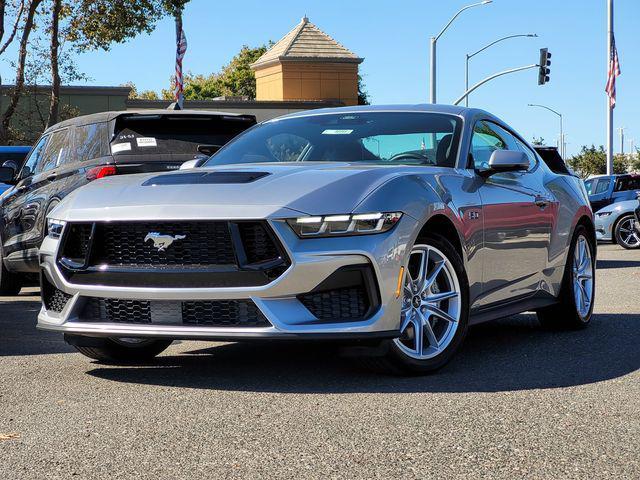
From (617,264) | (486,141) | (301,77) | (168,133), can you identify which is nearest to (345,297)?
(486,141)

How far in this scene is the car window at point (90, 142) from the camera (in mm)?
10133

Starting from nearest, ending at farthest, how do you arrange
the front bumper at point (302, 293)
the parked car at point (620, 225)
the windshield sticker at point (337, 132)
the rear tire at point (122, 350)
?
the front bumper at point (302, 293)
the rear tire at point (122, 350)
the windshield sticker at point (337, 132)
the parked car at point (620, 225)

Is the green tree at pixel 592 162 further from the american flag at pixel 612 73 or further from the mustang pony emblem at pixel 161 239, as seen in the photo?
the mustang pony emblem at pixel 161 239

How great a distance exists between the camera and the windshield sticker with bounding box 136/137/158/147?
1008 centimetres

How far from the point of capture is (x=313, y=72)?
4588 cm

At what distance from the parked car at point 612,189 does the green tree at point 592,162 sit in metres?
58.7

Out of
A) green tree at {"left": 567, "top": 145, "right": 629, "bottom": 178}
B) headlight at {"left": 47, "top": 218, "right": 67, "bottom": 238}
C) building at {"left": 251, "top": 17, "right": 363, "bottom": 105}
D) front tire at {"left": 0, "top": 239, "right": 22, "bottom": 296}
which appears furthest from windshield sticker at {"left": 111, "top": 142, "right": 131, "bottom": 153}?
green tree at {"left": 567, "top": 145, "right": 629, "bottom": 178}

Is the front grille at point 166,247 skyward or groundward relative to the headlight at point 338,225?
groundward

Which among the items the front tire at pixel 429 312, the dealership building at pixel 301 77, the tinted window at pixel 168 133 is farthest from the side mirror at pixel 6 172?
the dealership building at pixel 301 77

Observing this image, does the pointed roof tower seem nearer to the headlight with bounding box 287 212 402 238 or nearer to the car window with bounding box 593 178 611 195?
the car window with bounding box 593 178 611 195

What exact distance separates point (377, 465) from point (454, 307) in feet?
7.38

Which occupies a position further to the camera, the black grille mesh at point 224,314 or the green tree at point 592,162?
the green tree at point 592,162

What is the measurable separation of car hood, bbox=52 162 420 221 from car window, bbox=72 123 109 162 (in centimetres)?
393

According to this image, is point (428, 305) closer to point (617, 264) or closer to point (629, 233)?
point (617, 264)
